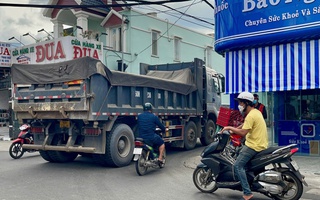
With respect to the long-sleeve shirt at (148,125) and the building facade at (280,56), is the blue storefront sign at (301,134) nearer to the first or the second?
the building facade at (280,56)

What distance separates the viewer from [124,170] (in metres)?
9.17

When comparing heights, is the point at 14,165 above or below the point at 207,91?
below

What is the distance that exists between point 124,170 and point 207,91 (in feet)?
20.2

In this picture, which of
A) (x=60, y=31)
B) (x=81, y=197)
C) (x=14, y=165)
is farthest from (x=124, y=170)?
(x=60, y=31)

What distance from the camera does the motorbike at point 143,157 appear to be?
331 inches

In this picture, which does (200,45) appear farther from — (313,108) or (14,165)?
(14,165)

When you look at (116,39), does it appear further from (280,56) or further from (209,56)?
(280,56)

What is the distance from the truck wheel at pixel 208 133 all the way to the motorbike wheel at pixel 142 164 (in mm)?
6082

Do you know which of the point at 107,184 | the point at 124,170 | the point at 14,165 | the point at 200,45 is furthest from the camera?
the point at 200,45

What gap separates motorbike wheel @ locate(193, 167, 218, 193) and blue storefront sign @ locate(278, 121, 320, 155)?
5746 mm

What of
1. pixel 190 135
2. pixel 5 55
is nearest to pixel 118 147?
pixel 190 135

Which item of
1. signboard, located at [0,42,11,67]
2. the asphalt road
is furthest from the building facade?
signboard, located at [0,42,11,67]

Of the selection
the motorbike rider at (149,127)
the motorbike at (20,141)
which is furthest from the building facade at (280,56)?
the motorbike at (20,141)

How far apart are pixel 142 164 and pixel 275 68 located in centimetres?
468
